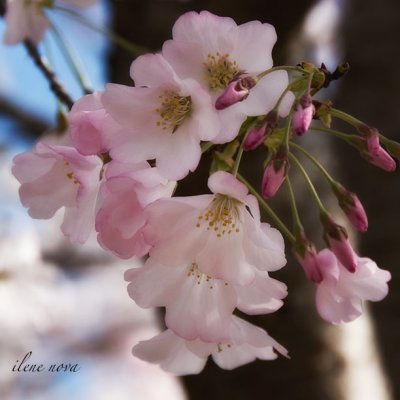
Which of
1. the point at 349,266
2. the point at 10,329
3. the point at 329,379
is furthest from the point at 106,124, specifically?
the point at 10,329

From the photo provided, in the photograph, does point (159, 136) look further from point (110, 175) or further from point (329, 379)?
point (329, 379)

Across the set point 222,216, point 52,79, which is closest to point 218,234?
point 222,216

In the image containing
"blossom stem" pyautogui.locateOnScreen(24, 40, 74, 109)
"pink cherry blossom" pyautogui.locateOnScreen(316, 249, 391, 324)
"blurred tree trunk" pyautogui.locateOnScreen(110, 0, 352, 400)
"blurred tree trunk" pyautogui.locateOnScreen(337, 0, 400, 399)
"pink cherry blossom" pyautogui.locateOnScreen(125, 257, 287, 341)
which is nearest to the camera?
"pink cherry blossom" pyautogui.locateOnScreen(125, 257, 287, 341)

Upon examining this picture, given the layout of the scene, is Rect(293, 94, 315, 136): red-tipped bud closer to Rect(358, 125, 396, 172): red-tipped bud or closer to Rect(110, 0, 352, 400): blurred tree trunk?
Rect(358, 125, 396, 172): red-tipped bud

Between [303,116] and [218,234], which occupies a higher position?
[303,116]

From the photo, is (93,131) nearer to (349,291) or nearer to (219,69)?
(219,69)

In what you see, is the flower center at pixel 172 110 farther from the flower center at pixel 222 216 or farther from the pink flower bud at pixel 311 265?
the pink flower bud at pixel 311 265

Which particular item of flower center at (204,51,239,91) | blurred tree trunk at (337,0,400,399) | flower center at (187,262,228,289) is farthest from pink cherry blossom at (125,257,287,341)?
blurred tree trunk at (337,0,400,399)
